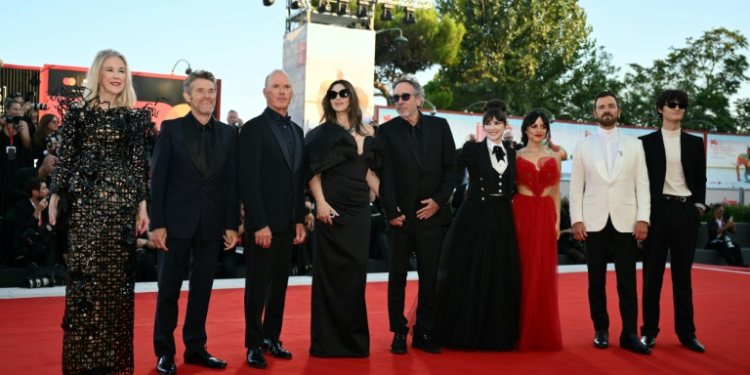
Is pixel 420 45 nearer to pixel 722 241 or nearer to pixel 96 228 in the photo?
pixel 722 241

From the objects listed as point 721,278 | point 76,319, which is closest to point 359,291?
point 76,319

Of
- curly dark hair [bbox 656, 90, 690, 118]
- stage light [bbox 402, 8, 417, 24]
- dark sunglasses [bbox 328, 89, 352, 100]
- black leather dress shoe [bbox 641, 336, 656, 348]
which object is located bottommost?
black leather dress shoe [bbox 641, 336, 656, 348]

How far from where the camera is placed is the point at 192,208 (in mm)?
4598

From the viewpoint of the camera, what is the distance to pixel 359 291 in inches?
206

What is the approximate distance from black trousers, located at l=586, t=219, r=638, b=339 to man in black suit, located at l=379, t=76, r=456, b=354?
116cm

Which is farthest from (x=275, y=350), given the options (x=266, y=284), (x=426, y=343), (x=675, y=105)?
(x=675, y=105)

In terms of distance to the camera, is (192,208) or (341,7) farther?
(341,7)

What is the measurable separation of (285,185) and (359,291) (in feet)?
2.91

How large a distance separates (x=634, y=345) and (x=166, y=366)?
126 inches

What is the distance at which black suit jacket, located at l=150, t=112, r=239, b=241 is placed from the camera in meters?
4.55

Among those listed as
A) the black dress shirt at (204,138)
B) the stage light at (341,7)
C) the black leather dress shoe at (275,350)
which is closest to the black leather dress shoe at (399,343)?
the black leather dress shoe at (275,350)

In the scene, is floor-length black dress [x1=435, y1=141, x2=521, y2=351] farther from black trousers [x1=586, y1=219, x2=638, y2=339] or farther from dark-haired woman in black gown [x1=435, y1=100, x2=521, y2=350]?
black trousers [x1=586, y1=219, x2=638, y2=339]

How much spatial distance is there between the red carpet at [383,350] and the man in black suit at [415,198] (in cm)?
38

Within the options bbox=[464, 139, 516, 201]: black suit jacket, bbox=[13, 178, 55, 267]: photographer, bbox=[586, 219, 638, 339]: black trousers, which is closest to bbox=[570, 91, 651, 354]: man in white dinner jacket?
bbox=[586, 219, 638, 339]: black trousers
